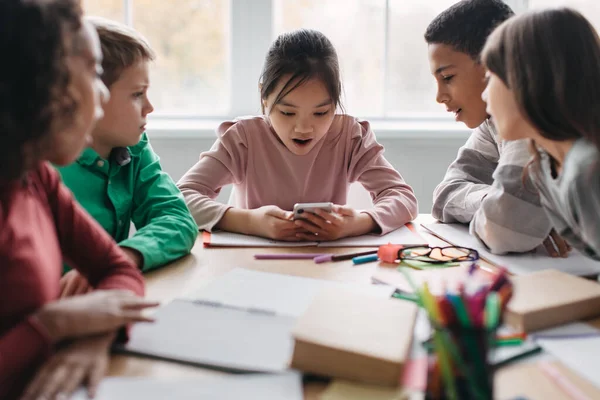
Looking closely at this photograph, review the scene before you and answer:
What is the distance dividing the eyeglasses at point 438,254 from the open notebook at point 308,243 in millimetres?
51

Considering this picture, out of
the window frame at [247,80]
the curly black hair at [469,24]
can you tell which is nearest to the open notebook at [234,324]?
the curly black hair at [469,24]

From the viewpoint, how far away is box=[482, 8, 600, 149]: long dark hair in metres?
0.89

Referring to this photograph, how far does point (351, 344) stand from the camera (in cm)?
62

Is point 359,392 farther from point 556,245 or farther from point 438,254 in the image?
point 556,245

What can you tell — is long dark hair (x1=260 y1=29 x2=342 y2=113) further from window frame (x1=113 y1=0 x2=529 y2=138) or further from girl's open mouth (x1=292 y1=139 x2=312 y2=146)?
window frame (x1=113 y1=0 x2=529 y2=138)

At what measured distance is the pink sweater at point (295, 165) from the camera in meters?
1.59

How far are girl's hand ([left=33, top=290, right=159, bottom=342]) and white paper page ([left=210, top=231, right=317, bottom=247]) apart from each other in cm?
47

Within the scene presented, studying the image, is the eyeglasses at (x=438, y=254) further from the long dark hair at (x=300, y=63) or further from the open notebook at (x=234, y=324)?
the long dark hair at (x=300, y=63)

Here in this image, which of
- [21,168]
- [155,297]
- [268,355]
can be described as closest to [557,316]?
[268,355]

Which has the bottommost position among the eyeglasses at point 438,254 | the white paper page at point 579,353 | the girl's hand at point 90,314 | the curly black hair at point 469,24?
the eyeglasses at point 438,254

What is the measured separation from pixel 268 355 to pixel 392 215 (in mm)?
751

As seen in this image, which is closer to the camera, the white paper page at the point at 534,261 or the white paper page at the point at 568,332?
the white paper page at the point at 568,332

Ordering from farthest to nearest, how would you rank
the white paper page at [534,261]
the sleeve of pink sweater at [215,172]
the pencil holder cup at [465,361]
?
the sleeve of pink sweater at [215,172], the white paper page at [534,261], the pencil holder cup at [465,361]

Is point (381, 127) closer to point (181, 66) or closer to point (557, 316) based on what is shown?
point (181, 66)
